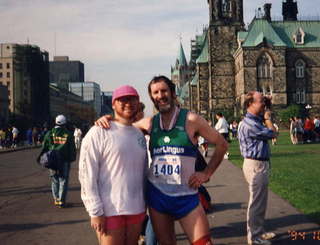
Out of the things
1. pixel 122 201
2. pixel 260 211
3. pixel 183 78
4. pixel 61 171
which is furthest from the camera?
pixel 183 78

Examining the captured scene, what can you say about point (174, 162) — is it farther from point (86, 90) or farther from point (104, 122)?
point (86, 90)

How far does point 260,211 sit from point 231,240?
0.58 m

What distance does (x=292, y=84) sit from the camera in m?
59.0

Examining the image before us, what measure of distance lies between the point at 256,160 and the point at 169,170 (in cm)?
226

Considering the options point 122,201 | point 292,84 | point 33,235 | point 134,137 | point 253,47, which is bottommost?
point 33,235

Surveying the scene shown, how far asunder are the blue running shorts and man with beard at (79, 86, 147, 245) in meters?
0.14

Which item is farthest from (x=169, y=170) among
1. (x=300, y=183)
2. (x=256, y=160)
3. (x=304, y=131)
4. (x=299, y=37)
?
(x=299, y=37)

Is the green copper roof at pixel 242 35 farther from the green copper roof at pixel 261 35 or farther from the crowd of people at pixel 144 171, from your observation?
the crowd of people at pixel 144 171

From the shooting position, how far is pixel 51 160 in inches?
352

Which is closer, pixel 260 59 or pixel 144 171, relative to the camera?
pixel 144 171

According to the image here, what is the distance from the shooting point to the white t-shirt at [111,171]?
3783 millimetres

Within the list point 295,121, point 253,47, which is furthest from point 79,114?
point 295,121

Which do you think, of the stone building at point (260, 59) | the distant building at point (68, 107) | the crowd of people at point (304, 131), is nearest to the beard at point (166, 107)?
the crowd of people at point (304, 131)

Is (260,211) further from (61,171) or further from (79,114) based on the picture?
(79,114)
